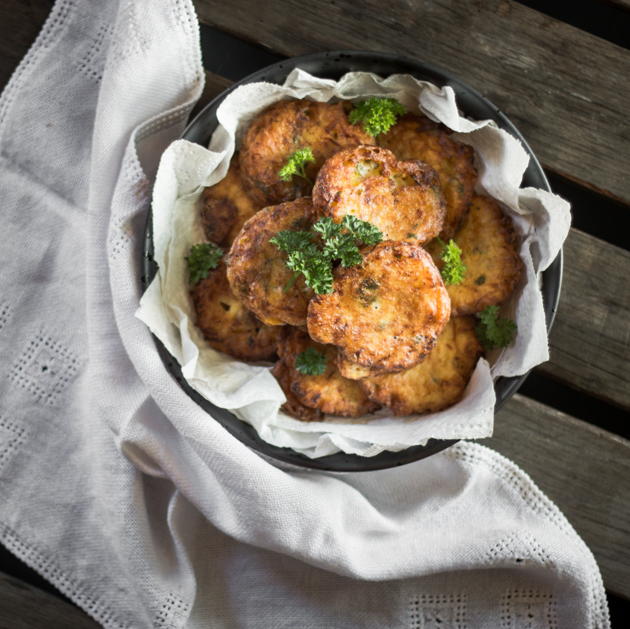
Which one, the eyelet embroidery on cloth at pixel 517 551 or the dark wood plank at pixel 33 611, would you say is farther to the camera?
the dark wood plank at pixel 33 611

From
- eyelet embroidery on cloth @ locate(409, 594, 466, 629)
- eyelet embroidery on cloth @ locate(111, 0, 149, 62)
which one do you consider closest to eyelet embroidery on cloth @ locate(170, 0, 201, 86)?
eyelet embroidery on cloth @ locate(111, 0, 149, 62)

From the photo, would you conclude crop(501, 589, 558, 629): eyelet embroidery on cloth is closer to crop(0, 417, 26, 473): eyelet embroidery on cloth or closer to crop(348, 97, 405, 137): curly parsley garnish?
crop(348, 97, 405, 137): curly parsley garnish

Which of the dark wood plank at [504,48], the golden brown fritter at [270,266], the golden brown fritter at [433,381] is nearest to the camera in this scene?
the golden brown fritter at [270,266]

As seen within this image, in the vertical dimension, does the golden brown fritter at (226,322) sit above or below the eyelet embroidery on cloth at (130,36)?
below

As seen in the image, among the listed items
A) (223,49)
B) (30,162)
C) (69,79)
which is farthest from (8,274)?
(223,49)

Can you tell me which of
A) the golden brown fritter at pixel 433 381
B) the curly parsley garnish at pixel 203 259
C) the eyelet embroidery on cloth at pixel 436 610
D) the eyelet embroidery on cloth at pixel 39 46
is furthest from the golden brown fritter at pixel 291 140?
the eyelet embroidery on cloth at pixel 436 610

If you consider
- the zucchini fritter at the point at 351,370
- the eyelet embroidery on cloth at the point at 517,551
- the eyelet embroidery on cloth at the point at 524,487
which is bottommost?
the eyelet embroidery on cloth at the point at 517,551

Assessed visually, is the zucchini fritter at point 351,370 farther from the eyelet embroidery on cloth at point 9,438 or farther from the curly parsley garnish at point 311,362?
the eyelet embroidery on cloth at point 9,438
